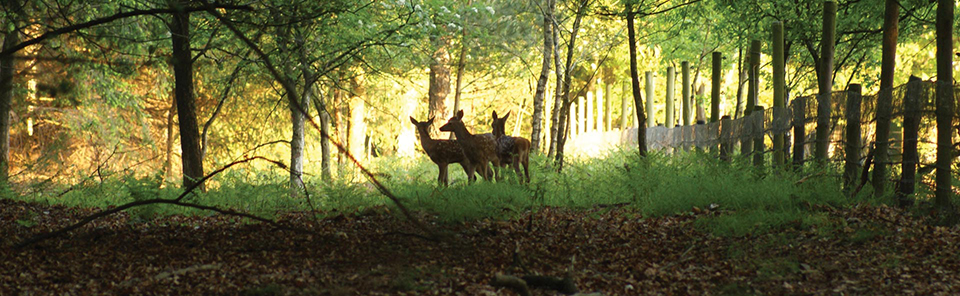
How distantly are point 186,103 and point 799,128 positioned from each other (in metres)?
9.42

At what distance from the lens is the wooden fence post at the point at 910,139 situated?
371 inches

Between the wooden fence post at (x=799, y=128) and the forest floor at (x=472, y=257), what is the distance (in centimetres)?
243

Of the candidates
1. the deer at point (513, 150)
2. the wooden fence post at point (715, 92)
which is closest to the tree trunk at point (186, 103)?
the deer at point (513, 150)

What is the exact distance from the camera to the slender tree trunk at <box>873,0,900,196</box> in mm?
9891

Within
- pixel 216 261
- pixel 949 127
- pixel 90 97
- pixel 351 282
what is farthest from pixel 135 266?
pixel 90 97

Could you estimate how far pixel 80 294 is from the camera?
247 inches

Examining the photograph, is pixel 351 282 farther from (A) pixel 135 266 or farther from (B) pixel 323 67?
(B) pixel 323 67

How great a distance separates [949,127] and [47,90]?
869cm

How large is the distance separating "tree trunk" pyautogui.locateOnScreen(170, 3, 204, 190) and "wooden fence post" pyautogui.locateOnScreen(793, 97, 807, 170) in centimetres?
880

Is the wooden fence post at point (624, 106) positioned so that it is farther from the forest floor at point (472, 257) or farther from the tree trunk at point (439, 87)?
the forest floor at point (472, 257)

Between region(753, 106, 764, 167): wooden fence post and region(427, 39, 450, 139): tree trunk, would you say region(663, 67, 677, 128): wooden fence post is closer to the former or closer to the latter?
region(427, 39, 450, 139): tree trunk

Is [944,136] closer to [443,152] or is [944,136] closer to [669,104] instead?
[443,152]

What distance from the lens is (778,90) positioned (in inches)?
533

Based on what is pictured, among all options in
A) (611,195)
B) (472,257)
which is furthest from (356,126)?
(472,257)
